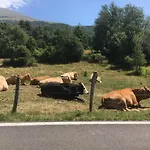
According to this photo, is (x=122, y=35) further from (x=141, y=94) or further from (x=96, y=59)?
(x=141, y=94)

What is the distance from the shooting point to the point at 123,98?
1353 centimetres

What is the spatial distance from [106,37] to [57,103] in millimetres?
46400

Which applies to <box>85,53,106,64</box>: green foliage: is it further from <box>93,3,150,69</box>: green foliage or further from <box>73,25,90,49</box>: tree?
<box>73,25,90,49</box>: tree

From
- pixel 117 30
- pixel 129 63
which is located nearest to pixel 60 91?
pixel 129 63

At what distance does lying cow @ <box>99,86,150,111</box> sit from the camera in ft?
43.7
